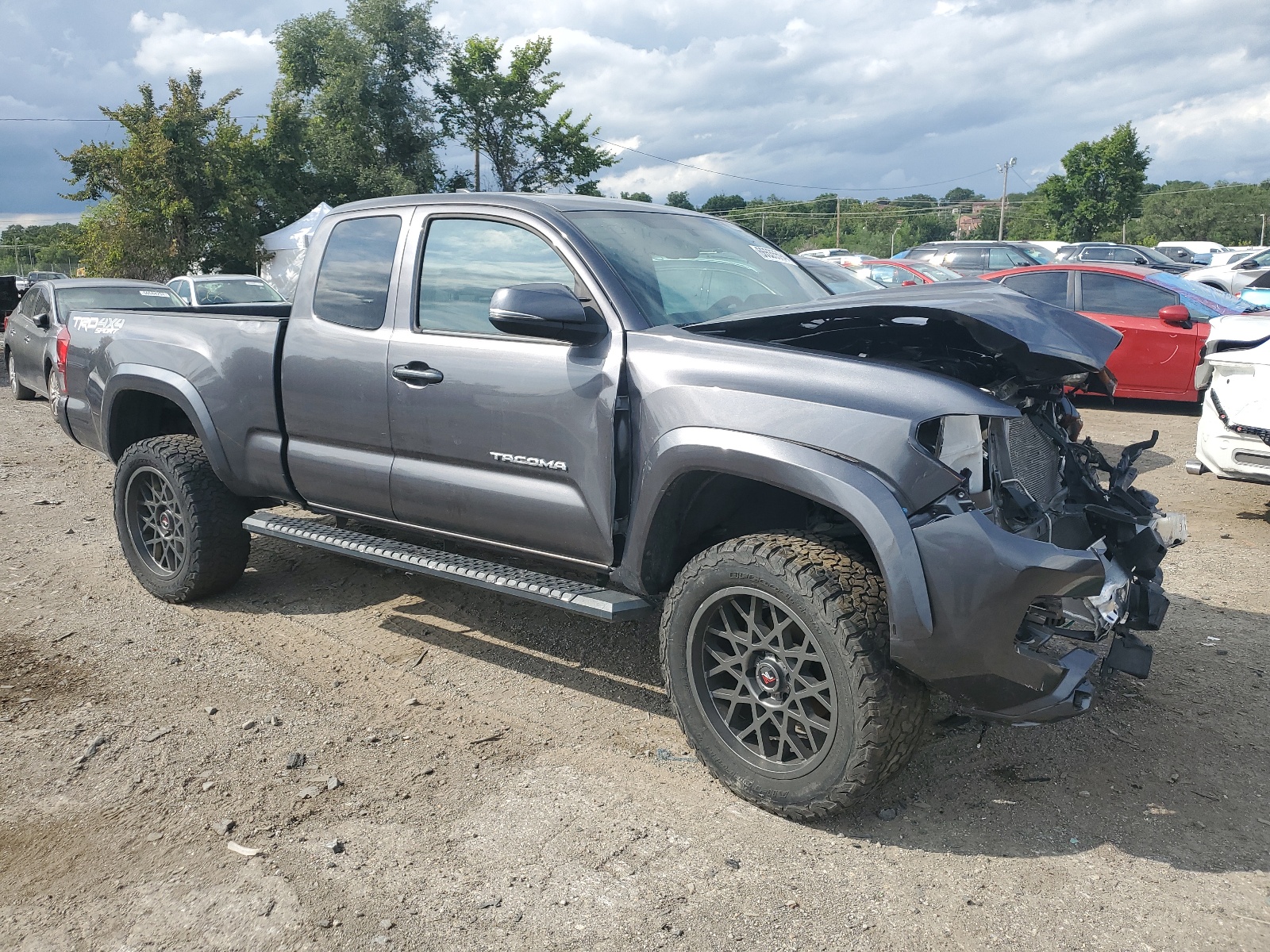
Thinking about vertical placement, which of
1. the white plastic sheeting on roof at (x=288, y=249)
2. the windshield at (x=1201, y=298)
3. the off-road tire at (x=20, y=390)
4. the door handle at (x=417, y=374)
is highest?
the white plastic sheeting on roof at (x=288, y=249)

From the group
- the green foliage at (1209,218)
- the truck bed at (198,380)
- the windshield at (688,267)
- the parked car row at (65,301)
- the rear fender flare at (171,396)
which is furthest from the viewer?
the green foliage at (1209,218)

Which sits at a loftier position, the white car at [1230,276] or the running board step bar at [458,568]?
the white car at [1230,276]

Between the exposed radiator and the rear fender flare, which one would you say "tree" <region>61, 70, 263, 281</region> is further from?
the exposed radiator

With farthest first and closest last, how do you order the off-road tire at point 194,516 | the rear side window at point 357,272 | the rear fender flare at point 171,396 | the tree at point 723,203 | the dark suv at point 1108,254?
1. the tree at point 723,203
2. the dark suv at point 1108,254
3. the off-road tire at point 194,516
4. the rear fender flare at point 171,396
5. the rear side window at point 357,272

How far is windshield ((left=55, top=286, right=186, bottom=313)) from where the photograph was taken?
11695 millimetres

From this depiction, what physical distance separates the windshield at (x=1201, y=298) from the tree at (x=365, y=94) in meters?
32.5

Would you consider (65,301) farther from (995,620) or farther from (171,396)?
(995,620)

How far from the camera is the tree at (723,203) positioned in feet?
325

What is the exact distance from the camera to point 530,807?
3.23m

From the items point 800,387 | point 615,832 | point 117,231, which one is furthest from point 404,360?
point 117,231

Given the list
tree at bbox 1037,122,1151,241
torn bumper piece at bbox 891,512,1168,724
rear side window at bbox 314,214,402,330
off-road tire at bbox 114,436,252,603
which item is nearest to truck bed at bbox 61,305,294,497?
off-road tire at bbox 114,436,252,603

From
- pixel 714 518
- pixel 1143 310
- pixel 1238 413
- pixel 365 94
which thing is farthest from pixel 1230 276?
pixel 365 94

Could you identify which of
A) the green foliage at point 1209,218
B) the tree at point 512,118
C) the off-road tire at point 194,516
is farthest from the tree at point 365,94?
the green foliage at point 1209,218

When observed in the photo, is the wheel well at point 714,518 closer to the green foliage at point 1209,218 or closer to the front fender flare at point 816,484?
the front fender flare at point 816,484
